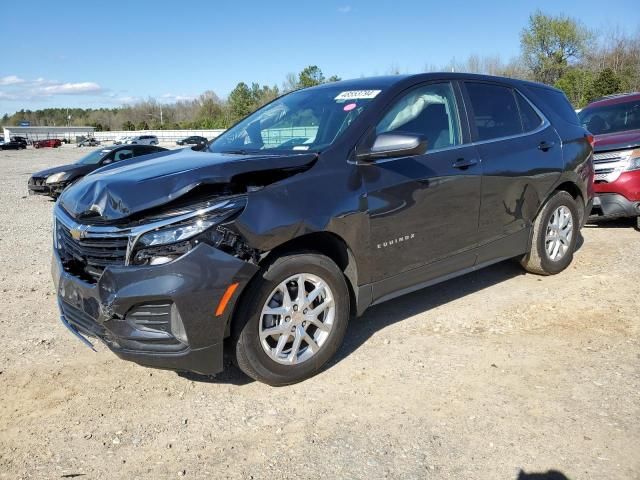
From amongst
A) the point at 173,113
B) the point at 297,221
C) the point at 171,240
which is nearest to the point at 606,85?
the point at 297,221

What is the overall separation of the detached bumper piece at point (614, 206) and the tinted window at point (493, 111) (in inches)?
115

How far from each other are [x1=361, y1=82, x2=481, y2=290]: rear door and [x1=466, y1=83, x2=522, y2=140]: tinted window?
0.69 ft

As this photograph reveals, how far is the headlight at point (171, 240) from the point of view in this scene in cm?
284

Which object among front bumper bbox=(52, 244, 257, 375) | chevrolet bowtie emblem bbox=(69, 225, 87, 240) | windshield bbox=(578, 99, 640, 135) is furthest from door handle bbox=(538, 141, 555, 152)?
chevrolet bowtie emblem bbox=(69, 225, 87, 240)

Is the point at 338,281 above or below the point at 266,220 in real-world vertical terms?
below

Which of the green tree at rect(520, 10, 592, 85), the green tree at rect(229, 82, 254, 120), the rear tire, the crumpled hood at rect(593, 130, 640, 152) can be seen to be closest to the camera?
Answer: the rear tire

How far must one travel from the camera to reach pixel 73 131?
10412cm

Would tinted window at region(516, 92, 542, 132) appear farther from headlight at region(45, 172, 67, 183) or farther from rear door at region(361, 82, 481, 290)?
headlight at region(45, 172, 67, 183)

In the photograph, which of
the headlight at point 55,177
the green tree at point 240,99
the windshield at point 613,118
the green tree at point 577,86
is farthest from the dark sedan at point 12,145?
the windshield at point 613,118

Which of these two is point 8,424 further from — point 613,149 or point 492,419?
point 613,149

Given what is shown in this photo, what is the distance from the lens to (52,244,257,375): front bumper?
280cm

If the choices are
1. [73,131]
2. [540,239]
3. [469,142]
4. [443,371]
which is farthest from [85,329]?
[73,131]

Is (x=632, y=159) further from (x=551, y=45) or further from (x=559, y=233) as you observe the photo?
(x=551, y=45)

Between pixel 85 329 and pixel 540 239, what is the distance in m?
3.93
